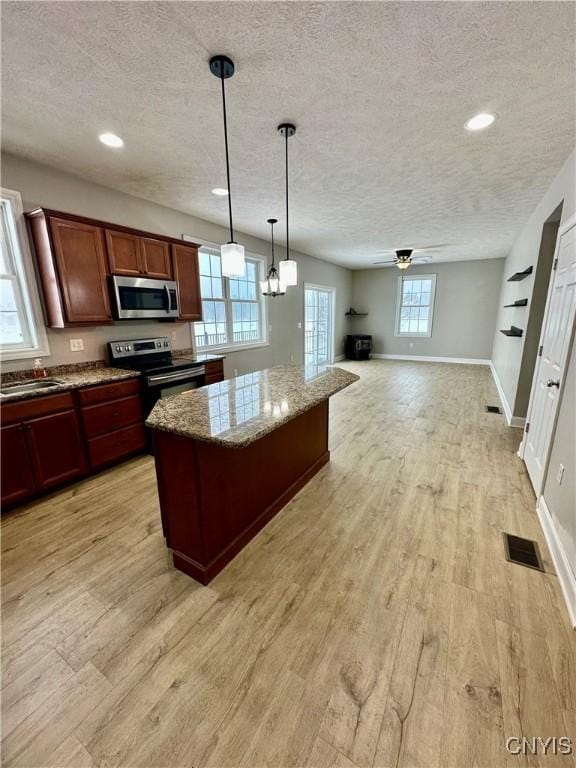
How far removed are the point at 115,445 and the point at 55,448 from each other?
19.1 inches

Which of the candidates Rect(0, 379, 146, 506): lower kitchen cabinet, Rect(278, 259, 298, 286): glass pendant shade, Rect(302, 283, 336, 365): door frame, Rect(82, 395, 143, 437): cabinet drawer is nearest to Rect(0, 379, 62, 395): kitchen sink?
Rect(0, 379, 146, 506): lower kitchen cabinet

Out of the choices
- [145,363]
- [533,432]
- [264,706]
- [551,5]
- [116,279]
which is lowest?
[264,706]

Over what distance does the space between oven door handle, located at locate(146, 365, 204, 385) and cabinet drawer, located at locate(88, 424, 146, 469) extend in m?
0.48

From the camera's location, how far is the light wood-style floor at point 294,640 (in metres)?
1.07

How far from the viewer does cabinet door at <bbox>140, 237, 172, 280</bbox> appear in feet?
10.6

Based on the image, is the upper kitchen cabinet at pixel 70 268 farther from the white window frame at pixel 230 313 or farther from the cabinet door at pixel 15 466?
the white window frame at pixel 230 313

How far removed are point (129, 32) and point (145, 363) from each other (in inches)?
101

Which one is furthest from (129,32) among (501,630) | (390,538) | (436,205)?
(436,205)

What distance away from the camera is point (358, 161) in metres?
2.60

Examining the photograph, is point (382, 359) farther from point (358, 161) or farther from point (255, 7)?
point (255, 7)

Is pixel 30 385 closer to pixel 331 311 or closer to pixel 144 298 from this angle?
pixel 144 298

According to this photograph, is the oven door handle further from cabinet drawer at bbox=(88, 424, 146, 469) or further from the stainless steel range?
cabinet drawer at bbox=(88, 424, 146, 469)

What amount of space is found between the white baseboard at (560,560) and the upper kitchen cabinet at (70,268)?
391 cm

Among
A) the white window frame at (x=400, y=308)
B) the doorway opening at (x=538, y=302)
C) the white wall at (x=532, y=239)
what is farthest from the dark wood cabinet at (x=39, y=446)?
the white window frame at (x=400, y=308)
